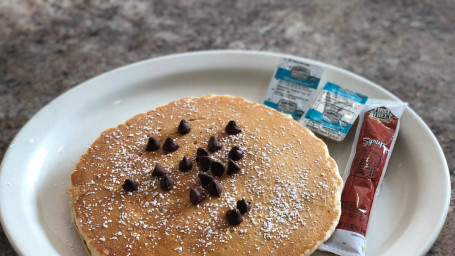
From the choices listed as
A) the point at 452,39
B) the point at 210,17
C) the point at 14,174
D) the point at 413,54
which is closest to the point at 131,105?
the point at 14,174

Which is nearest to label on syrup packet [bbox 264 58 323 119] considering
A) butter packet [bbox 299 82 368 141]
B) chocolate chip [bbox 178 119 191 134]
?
butter packet [bbox 299 82 368 141]

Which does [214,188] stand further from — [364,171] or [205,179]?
[364,171]

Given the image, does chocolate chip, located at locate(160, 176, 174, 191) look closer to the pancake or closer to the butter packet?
the pancake

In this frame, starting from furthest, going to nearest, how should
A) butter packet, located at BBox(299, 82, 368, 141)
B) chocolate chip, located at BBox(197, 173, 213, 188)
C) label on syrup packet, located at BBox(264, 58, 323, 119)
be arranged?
label on syrup packet, located at BBox(264, 58, 323, 119), butter packet, located at BBox(299, 82, 368, 141), chocolate chip, located at BBox(197, 173, 213, 188)

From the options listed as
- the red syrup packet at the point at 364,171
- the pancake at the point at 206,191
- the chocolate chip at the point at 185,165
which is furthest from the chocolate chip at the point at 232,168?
the red syrup packet at the point at 364,171

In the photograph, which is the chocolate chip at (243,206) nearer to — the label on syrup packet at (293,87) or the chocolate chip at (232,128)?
the chocolate chip at (232,128)

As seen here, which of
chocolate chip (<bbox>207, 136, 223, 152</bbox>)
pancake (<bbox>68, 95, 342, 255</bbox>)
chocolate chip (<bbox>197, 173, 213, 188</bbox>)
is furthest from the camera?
chocolate chip (<bbox>207, 136, 223, 152</bbox>)

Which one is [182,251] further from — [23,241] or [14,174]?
[14,174]
